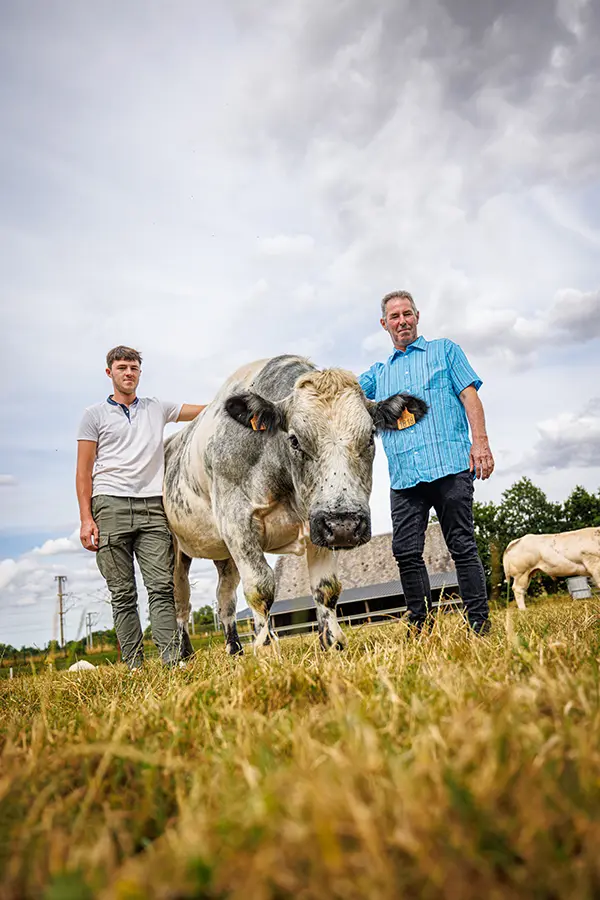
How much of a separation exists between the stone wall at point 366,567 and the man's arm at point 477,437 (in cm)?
2686

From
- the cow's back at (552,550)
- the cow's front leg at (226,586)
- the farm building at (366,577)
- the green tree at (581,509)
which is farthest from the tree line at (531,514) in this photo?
the cow's front leg at (226,586)

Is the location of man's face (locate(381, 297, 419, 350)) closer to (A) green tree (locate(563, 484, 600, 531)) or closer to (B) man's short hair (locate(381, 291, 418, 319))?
(B) man's short hair (locate(381, 291, 418, 319))

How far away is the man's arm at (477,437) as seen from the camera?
5.22m

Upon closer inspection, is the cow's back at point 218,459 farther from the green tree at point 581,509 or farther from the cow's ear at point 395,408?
the green tree at point 581,509

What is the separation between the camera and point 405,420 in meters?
5.55

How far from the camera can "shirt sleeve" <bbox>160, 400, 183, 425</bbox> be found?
276 inches

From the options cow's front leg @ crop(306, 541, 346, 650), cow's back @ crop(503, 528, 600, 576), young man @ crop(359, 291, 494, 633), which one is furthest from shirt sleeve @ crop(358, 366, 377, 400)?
cow's back @ crop(503, 528, 600, 576)

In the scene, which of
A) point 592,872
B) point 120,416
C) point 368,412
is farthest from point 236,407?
point 592,872

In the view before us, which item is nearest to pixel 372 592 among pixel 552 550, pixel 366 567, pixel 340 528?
pixel 366 567

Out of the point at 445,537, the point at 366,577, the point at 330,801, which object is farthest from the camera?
the point at 366,577

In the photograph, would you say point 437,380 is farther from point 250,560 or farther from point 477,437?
point 250,560

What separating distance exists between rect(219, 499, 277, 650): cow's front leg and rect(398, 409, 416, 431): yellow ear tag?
1492 mm

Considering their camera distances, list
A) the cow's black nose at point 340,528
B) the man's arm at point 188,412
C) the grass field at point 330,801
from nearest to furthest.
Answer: the grass field at point 330,801, the cow's black nose at point 340,528, the man's arm at point 188,412

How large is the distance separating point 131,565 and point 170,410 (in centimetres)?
176
